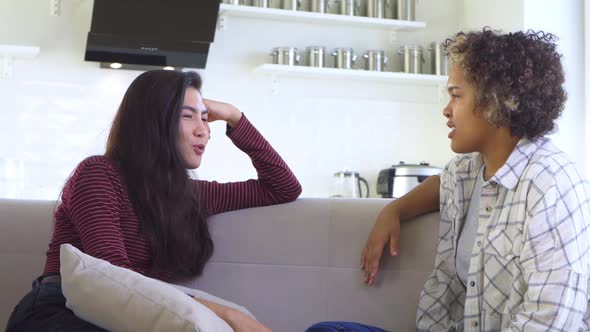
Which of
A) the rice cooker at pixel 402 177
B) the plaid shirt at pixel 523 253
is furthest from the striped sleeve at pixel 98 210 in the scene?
the rice cooker at pixel 402 177

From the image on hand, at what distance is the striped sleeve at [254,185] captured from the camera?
6.91 feet

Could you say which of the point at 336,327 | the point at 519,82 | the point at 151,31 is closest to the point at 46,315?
the point at 336,327

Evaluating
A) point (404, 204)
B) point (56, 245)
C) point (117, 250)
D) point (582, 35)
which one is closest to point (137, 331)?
point (117, 250)

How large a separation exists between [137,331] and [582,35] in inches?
148

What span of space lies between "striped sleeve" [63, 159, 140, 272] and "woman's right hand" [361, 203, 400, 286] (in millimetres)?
573

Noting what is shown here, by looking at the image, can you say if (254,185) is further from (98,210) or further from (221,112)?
(98,210)

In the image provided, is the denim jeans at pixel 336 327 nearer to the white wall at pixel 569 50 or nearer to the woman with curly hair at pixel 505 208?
the woman with curly hair at pixel 505 208

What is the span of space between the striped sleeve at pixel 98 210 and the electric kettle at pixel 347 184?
3161mm

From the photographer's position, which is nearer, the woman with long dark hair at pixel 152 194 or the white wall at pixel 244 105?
the woman with long dark hair at pixel 152 194

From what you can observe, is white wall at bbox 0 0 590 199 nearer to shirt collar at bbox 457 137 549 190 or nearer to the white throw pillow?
shirt collar at bbox 457 137 549 190

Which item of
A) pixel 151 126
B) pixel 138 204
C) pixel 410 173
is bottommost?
pixel 410 173

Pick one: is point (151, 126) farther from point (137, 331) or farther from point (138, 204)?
point (137, 331)

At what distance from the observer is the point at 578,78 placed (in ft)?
14.9

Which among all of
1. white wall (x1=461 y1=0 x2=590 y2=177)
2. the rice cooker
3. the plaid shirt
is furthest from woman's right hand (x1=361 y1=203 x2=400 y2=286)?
white wall (x1=461 y1=0 x2=590 y2=177)
